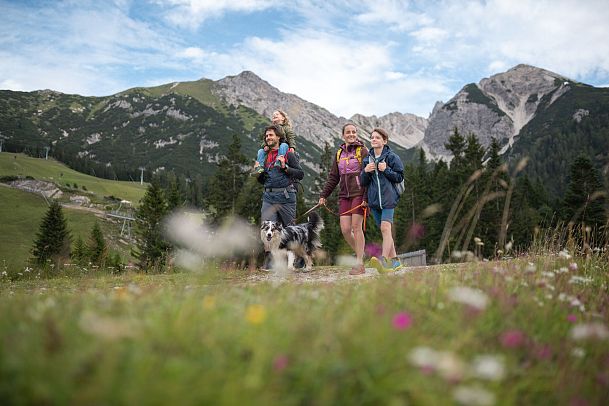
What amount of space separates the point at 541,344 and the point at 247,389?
2.11m

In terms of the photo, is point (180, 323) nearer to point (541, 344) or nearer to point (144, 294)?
point (144, 294)

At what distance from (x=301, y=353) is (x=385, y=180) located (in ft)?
22.2

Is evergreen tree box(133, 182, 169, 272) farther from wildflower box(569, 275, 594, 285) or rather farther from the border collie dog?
wildflower box(569, 275, 594, 285)

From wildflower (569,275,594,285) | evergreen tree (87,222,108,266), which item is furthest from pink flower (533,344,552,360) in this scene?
evergreen tree (87,222,108,266)

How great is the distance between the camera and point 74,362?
1571 mm

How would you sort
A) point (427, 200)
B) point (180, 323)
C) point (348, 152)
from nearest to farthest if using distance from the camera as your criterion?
point (180, 323) < point (348, 152) < point (427, 200)

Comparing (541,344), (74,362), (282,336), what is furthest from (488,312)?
(74,362)

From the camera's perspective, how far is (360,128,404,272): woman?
838 cm

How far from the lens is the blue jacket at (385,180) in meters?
8.42

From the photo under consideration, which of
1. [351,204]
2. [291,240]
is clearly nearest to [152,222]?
[291,240]

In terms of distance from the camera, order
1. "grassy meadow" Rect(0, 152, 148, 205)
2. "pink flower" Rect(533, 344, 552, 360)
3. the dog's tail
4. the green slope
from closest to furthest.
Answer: "pink flower" Rect(533, 344, 552, 360) → the dog's tail → the green slope → "grassy meadow" Rect(0, 152, 148, 205)

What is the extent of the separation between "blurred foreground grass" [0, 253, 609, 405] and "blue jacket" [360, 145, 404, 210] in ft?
16.7

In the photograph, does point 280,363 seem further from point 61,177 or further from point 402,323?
point 61,177

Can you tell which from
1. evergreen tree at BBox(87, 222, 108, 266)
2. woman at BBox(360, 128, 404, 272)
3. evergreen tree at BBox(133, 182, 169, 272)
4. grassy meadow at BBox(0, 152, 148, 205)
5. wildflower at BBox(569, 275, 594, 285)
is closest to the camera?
wildflower at BBox(569, 275, 594, 285)
